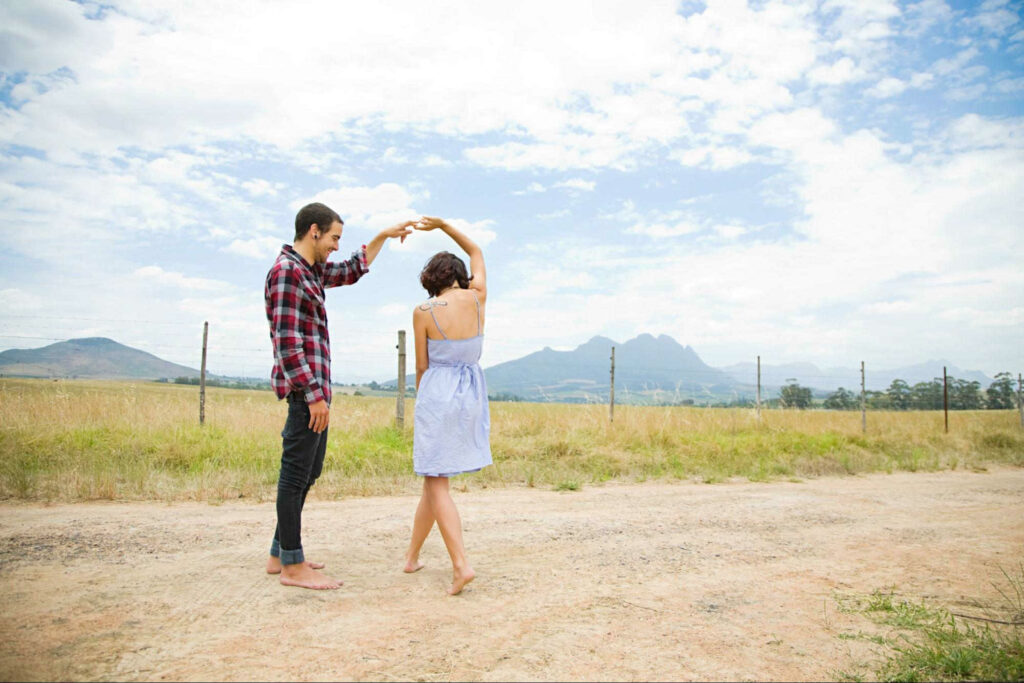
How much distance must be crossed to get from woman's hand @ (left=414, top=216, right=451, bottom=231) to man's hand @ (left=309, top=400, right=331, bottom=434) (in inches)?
49.6

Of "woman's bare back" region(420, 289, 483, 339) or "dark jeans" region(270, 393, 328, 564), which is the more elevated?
"woman's bare back" region(420, 289, 483, 339)

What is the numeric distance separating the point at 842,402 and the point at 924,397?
13.0ft

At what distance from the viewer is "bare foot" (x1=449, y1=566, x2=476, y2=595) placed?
11.4 ft

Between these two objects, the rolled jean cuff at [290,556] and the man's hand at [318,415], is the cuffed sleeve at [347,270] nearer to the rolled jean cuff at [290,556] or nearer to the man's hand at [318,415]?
the man's hand at [318,415]

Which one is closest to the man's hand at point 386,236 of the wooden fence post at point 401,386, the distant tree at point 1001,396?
the wooden fence post at point 401,386

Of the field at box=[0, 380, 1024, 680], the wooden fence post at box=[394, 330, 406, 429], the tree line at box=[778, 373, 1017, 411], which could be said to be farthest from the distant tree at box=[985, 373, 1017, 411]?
the wooden fence post at box=[394, 330, 406, 429]

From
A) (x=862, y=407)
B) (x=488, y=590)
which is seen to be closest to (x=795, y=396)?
(x=862, y=407)

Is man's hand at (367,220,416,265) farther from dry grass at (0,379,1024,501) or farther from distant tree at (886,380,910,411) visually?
distant tree at (886,380,910,411)

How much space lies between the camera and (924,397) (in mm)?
20562

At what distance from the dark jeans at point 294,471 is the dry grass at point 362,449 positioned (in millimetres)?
2927

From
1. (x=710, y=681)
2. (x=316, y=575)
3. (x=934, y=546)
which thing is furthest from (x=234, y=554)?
(x=934, y=546)

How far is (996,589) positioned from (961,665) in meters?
1.53

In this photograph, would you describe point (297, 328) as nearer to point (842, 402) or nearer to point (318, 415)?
point (318, 415)

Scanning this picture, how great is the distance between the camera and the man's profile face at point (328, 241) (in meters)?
3.65
